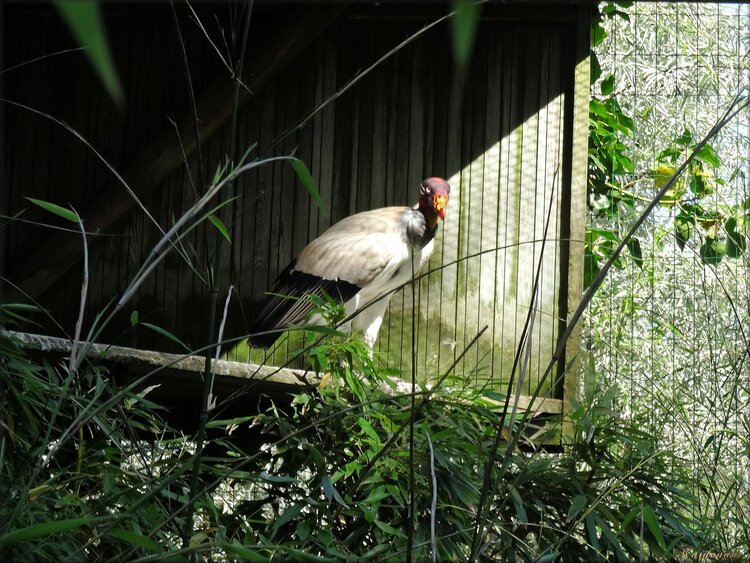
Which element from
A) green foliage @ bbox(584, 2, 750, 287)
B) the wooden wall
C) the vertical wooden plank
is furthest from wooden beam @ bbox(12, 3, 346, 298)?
green foliage @ bbox(584, 2, 750, 287)

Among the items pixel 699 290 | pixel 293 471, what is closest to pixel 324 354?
pixel 293 471

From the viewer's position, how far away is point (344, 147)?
346 cm

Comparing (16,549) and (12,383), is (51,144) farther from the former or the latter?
(16,549)

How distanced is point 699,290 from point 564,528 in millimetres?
2189

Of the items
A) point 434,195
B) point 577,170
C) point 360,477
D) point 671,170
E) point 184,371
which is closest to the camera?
point 360,477

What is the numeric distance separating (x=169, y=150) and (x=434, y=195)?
937 mm

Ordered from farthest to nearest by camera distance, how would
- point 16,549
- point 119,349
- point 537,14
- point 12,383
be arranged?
1. point 537,14
2. point 119,349
3. point 12,383
4. point 16,549

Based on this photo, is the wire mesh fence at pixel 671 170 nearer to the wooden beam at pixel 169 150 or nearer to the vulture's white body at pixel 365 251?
the vulture's white body at pixel 365 251

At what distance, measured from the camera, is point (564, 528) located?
1952 millimetres

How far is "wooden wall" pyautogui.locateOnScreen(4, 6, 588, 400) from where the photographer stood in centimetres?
340

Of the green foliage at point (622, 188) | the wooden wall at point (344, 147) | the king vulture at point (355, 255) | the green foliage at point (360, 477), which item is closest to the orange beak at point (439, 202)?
the king vulture at point (355, 255)

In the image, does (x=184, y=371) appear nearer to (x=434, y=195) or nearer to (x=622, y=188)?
(x=434, y=195)

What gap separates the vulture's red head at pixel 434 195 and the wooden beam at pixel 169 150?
67 centimetres

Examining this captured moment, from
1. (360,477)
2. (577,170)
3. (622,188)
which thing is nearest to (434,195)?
(577,170)
